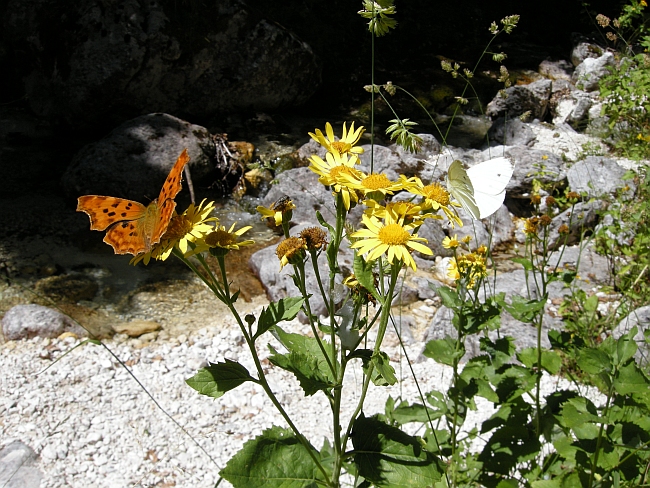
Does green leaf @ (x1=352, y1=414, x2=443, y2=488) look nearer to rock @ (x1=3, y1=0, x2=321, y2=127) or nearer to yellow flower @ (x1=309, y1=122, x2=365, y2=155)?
yellow flower @ (x1=309, y1=122, x2=365, y2=155)

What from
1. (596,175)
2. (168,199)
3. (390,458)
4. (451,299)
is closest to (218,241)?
(168,199)

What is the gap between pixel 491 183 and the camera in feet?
4.73

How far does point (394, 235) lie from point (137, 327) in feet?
8.77

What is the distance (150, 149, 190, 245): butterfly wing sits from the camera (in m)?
1.07

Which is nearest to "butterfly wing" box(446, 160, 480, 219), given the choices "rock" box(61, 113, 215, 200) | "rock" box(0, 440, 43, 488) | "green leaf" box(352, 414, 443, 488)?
"green leaf" box(352, 414, 443, 488)

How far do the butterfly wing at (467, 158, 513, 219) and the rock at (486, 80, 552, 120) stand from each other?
5.70m

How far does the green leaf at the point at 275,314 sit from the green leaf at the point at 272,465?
276 millimetres

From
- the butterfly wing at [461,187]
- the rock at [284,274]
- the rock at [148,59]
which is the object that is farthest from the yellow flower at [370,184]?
the rock at [148,59]

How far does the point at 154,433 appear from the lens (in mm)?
2488

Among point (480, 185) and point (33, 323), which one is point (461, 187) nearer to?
point (480, 185)

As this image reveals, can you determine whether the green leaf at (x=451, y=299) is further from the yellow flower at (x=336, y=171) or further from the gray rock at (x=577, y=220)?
the gray rock at (x=577, y=220)

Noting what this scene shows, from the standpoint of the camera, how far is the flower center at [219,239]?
1.19 metres

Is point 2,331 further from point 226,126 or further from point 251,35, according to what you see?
point 251,35

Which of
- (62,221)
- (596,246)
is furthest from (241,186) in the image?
(596,246)
